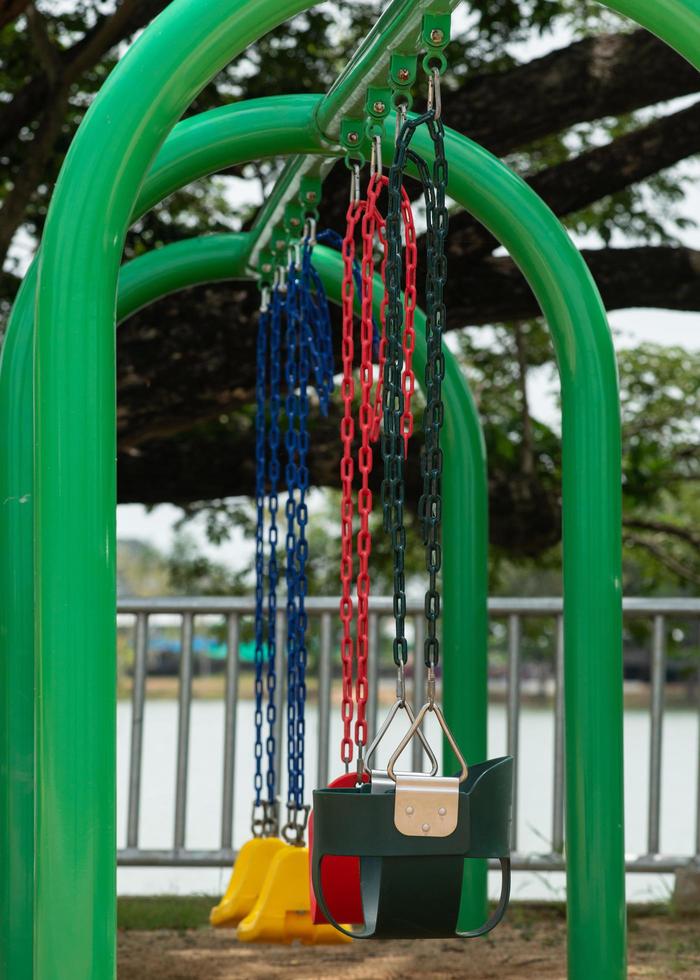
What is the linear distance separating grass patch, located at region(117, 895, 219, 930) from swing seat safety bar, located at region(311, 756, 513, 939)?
2661 millimetres

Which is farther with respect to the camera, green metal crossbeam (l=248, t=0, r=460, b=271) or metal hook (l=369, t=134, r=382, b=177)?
metal hook (l=369, t=134, r=382, b=177)

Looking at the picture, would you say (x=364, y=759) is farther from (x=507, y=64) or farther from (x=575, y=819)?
(x=507, y=64)

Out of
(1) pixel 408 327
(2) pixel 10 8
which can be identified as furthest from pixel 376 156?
(2) pixel 10 8

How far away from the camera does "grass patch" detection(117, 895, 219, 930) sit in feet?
14.8

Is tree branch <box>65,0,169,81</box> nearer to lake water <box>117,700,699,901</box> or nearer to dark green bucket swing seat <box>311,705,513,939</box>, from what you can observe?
lake water <box>117,700,699,901</box>

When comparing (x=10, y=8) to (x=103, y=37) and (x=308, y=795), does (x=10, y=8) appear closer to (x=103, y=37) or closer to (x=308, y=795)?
(x=103, y=37)

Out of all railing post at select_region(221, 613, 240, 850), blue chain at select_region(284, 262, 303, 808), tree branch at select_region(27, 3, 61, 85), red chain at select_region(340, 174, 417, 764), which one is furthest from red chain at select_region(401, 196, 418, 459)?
tree branch at select_region(27, 3, 61, 85)

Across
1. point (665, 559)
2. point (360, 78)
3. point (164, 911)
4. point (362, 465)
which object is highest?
point (360, 78)

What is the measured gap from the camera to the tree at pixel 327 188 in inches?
197

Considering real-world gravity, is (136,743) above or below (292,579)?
below

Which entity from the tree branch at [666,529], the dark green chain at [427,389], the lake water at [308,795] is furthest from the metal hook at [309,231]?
the tree branch at [666,529]

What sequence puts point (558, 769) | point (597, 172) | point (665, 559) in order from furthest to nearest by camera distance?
point (665, 559)
point (597, 172)
point (558, 769)

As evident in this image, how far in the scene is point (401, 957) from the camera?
13.1 feet

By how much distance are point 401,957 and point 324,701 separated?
1232 millimetres
